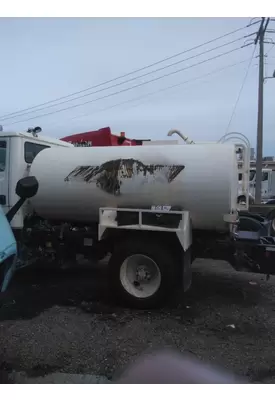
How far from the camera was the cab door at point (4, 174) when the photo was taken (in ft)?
18.9

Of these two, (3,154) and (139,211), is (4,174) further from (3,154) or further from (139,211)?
(139,211)

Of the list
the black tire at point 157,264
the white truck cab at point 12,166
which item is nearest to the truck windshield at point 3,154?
the white truck cab at point 12,166

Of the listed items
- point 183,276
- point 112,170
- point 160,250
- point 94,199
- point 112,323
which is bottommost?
point 112,323

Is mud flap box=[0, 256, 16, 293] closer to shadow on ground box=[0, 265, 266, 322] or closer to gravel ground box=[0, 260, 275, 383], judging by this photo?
gravel ground box=[0, 260, 275, 383]

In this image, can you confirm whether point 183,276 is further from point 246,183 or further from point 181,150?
point 246,183

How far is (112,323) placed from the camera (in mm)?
4625

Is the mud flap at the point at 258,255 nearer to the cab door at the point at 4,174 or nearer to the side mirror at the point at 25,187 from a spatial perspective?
the side mirror at the point at 25,187

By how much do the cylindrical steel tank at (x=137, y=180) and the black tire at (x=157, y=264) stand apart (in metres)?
0.54

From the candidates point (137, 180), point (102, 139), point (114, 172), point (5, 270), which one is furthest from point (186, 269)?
point (102, 139)

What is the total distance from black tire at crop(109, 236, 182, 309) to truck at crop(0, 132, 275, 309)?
0.04ft

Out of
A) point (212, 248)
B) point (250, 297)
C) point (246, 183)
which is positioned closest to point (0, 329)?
point (212, 248)

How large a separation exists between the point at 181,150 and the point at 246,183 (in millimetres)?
1626

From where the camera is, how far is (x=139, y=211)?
5.16m

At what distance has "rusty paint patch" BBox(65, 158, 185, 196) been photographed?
5137mm
